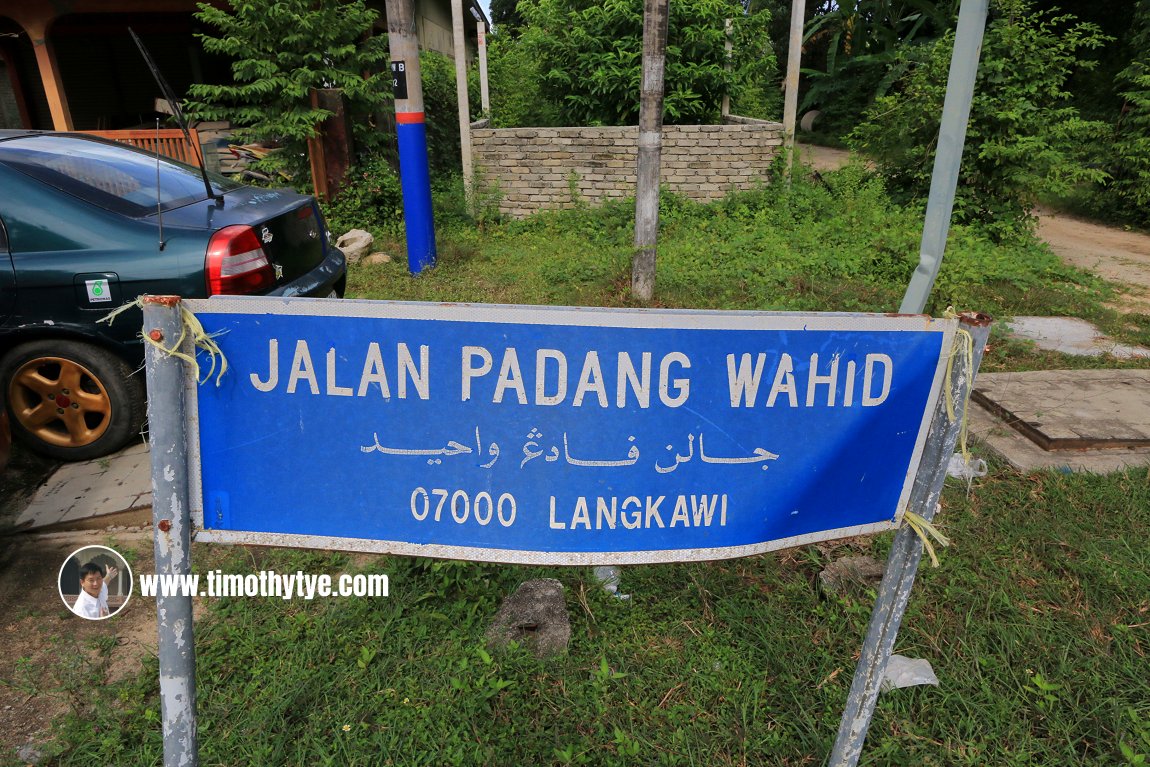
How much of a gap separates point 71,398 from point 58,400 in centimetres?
7

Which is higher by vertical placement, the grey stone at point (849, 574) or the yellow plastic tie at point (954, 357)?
the yellow plastic tie at point (954, 357)

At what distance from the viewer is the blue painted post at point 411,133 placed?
6508mm

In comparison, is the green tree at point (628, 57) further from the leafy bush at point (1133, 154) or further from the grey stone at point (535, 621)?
the grey stone at point (535, 621)

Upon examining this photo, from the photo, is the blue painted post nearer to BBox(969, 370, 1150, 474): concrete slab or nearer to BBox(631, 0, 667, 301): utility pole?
BBox(631, 0, 667, 301): utility pole

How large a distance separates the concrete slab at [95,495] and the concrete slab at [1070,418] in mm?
4219

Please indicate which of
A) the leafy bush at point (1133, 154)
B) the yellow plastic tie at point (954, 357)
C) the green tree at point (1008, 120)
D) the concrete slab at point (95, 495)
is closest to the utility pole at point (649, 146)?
the concrete slab at point (95, 495)

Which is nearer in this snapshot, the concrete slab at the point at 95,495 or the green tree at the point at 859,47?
the concrete slab at the point at 95,495

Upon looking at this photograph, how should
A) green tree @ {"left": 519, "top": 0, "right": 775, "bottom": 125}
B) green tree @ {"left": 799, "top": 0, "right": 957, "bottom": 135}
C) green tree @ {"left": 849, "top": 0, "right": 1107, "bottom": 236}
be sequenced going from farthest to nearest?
green tree @ {"left": 799, "top": 0, "right": 957, "bottom": 135}, green tree @ {"left": 519, "top": 0, "right": 775, "bottom": 125}, green tree @ {"left": 849, "top": 0, "right": 1107, "bottom": 236}

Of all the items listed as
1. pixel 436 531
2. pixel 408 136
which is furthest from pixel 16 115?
pixel 436 531

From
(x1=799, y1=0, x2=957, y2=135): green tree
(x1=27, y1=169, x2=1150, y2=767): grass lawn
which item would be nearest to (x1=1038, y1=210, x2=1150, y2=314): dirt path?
→ (x1=27, y1=169, x2=1150, y2=767): grass lawn

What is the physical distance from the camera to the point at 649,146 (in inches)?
226

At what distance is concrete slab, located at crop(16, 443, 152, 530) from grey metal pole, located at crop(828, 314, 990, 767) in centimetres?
287

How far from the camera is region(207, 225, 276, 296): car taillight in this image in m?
3.46

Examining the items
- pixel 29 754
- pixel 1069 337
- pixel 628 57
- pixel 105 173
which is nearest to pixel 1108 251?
pixel 1069 337
